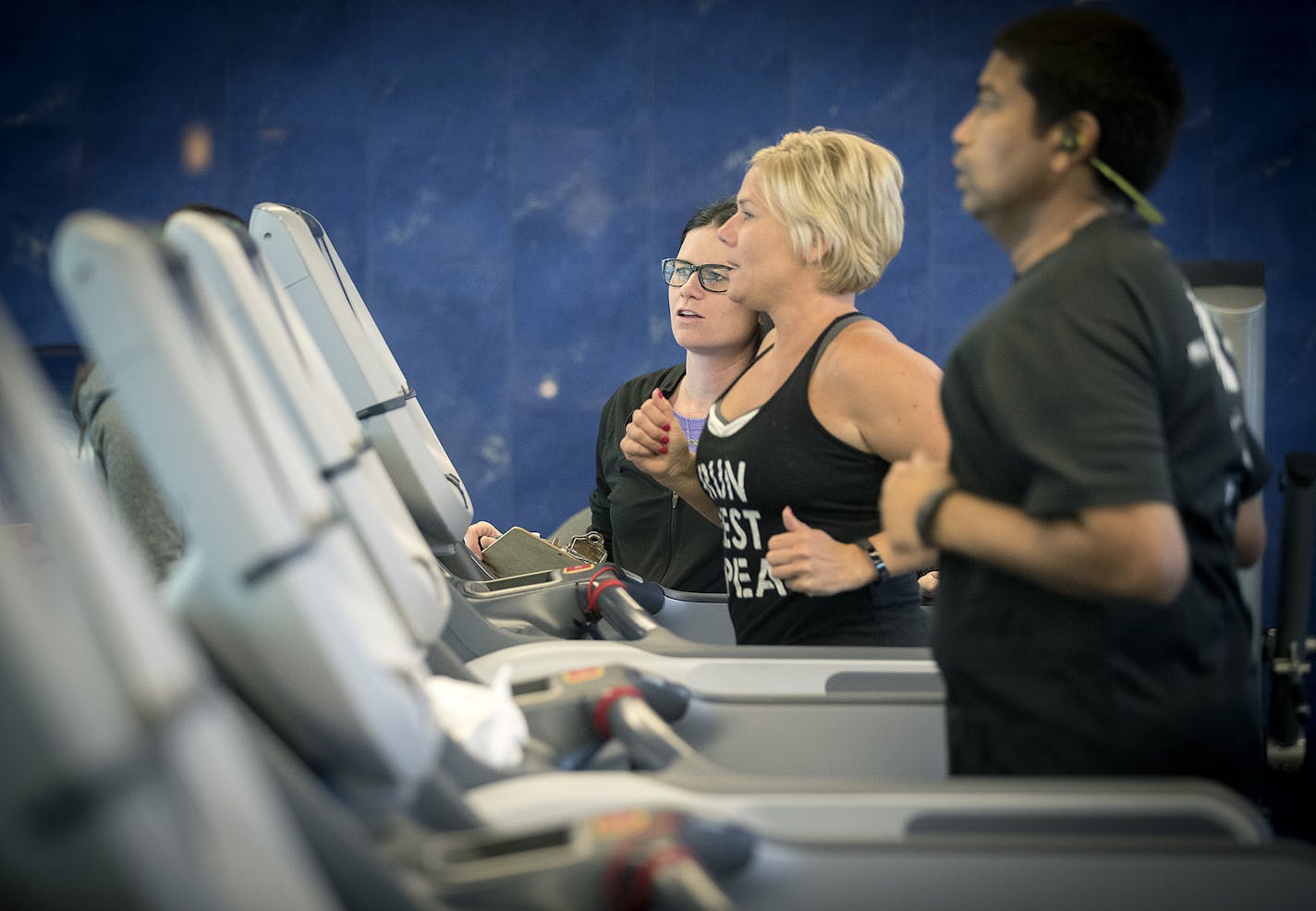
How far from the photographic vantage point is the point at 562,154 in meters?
4.86

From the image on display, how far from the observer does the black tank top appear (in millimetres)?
1800

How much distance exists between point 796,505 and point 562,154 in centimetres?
334

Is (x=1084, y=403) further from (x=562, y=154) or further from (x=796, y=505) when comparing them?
(x=562, y=154)

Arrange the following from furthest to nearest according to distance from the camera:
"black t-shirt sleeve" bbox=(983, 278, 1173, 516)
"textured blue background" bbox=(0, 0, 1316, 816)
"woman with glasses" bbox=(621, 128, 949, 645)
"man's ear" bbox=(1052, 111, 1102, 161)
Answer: "textured blue background" bbox=(0, 0, 1316, 816) → "woman with glasses" bbox=(621, 128, 949, 645) → "man's ear" bbox=(1052, 111, 1102, 161) → "black t-shirt sleeve" bbox=(983, 278, 1173, 516)

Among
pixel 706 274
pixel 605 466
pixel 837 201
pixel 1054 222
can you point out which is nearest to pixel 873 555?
pixel 837 201

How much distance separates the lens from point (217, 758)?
2.39 feet

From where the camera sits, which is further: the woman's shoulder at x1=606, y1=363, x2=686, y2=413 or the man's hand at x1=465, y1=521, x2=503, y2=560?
the man's hand at x1=465, y1=521, x2=503, y2=560

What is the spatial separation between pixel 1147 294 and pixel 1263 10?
4.54 meters

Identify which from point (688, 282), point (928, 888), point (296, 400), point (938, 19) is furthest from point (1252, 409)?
point (938, 19)

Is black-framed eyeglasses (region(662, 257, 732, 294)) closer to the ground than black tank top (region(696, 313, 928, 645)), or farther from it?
farther from it

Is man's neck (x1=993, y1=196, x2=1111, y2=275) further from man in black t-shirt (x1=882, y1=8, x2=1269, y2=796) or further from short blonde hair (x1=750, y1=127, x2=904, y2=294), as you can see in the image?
short blonde hair (x1=750, y1=127, x2=904, y2=294)

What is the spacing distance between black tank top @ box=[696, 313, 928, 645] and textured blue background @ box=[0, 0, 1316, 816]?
299 centimetres

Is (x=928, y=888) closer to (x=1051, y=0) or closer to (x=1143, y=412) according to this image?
(x=1143, y=412)

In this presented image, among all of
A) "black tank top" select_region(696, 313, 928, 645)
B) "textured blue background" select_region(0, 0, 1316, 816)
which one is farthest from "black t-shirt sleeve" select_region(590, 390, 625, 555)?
"textured blue background" select_region(0, 0, 1316, 816)
